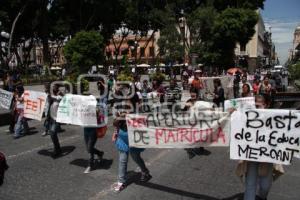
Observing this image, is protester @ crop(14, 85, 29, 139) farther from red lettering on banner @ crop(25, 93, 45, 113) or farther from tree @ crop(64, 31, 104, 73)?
tree @ crop(64, 31, 104, 73)

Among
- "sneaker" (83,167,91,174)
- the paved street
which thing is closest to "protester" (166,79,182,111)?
the paved street

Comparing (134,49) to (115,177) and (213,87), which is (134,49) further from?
(115,177)

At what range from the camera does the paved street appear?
7.19 meters

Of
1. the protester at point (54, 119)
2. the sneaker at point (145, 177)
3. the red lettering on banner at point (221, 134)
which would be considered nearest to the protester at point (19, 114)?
the protester at point (54, 119)

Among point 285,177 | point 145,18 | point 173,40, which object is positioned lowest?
point 285,177

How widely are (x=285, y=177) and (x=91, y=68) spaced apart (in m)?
37.9

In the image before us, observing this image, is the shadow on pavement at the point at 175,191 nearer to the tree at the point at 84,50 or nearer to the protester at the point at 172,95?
the protester at the point at 172,95

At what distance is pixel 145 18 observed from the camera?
48062mm

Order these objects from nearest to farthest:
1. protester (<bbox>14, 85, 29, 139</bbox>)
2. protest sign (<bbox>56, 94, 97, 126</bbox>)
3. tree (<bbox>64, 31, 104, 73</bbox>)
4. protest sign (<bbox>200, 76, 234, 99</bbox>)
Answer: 1. protest sign (<bbox>56, 94, 97, 126</bbox>)
2. protester (<bbox>14, 85, 29, 139</bbox>)
3. protest sign (<bbox>200, 76, 234, 99</bbox>)
4. tree (<bbox>64, 31, 104, 73</bbox>)

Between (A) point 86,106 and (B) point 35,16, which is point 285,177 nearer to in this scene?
(A) point 86,106

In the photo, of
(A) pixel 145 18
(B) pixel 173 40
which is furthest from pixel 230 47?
(A) pixel 145 18

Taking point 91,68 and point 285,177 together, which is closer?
point 285,177

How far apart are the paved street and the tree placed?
30.9 m

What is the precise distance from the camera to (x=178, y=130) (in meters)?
6.99
